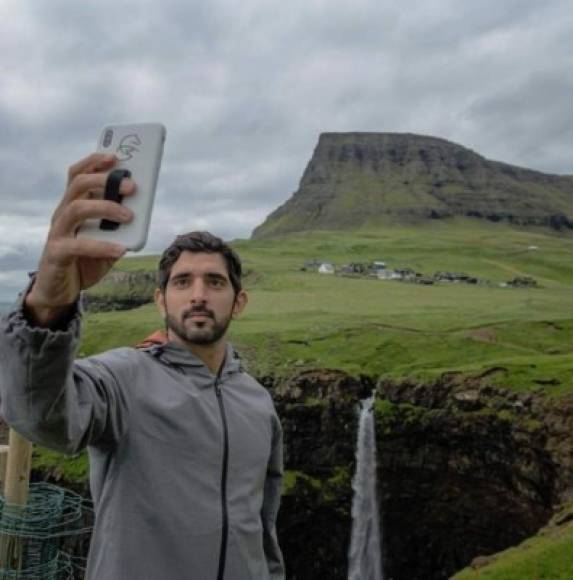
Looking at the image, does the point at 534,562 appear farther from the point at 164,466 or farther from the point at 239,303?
the point at 164,466

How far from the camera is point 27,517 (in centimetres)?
702

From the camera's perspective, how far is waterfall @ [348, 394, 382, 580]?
118 ft

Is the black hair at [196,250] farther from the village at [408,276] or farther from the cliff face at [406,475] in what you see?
the village at [408,276]

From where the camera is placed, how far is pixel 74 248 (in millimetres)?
2777

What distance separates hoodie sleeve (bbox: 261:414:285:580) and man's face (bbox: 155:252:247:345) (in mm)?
1010

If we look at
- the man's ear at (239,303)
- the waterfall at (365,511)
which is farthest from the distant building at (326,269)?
the man's ear at (239,303)

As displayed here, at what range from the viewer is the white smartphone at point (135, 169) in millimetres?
2871

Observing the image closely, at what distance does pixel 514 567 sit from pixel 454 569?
916 inches

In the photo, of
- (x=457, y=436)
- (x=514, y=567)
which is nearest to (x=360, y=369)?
(x=457, y=436)

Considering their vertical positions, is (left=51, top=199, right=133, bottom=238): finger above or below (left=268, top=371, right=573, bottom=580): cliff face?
above

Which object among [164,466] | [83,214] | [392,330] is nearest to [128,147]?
[83,214]

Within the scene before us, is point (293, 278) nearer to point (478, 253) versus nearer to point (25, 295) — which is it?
point (478, 253)

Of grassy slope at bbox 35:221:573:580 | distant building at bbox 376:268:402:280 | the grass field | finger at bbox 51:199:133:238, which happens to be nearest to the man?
finger at bbox 51:199:133:238

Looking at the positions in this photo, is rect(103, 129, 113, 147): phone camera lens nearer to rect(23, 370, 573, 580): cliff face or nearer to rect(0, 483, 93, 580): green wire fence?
rect(0, 483, 93, 580): green wire fence
